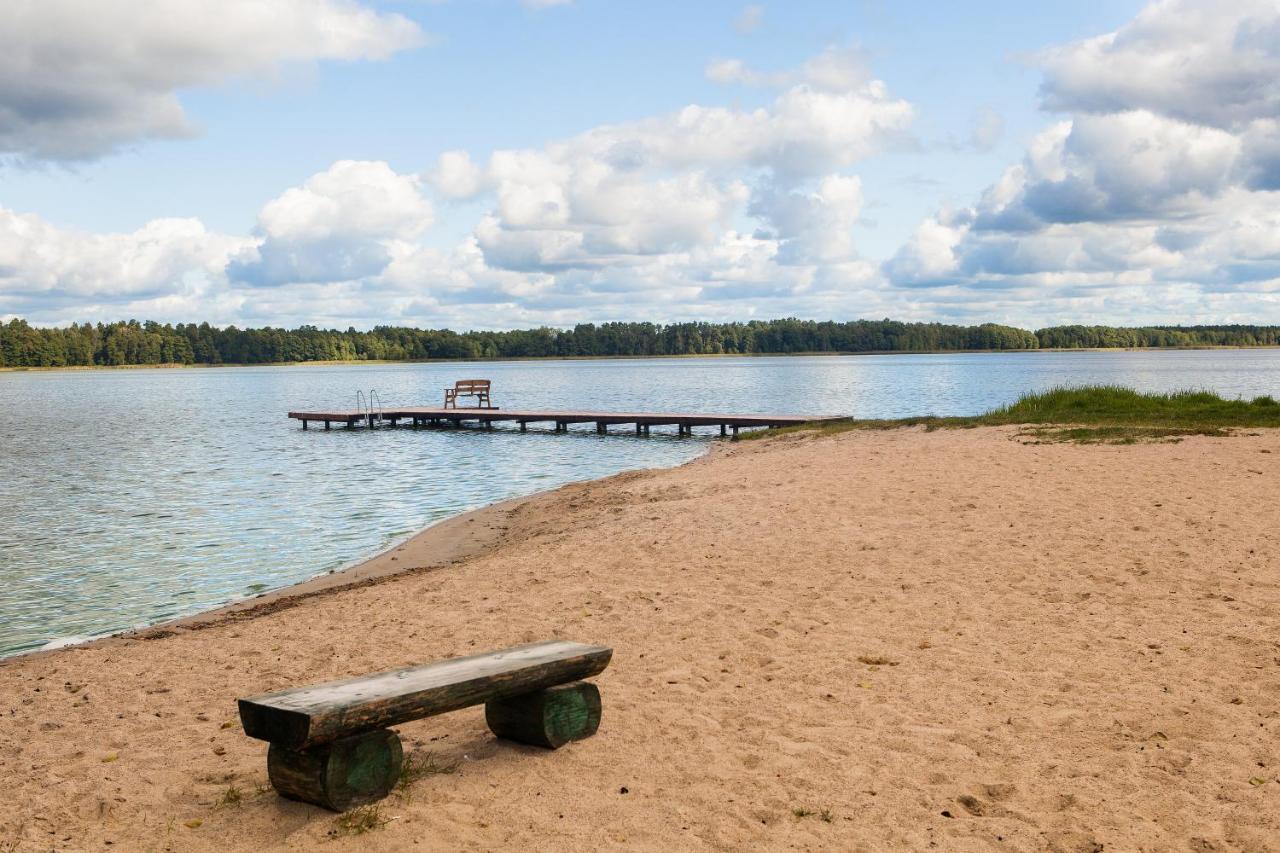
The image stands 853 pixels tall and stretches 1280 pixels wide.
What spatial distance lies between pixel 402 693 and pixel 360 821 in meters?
0.61

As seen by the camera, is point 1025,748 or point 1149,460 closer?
point 1025,748

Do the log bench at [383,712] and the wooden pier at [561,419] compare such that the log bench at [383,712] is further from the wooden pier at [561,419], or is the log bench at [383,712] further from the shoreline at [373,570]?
the wooden pier at [561,419]

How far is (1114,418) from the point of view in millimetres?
22844

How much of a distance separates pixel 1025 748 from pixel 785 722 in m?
1.32

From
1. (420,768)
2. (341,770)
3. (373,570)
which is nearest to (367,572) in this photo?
(373,570)

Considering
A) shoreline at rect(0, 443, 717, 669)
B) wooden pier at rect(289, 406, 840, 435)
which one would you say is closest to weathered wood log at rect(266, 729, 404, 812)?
shoreline at rect(0, 443, 717, 669)

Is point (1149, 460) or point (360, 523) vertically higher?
point (1149, 460)

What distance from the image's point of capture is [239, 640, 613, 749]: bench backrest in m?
4.50

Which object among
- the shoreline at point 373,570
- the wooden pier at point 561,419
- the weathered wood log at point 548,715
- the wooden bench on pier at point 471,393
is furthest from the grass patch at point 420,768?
the wooden bench on pier at point 471,393

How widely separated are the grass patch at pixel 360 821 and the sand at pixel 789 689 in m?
0.04

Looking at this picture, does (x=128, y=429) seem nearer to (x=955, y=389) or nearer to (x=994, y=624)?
(x=994, y=624)

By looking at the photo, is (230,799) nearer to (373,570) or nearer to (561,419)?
(373,570)

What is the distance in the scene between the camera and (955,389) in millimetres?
74000

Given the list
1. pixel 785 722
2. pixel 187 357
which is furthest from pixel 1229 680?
pixel 187 357
